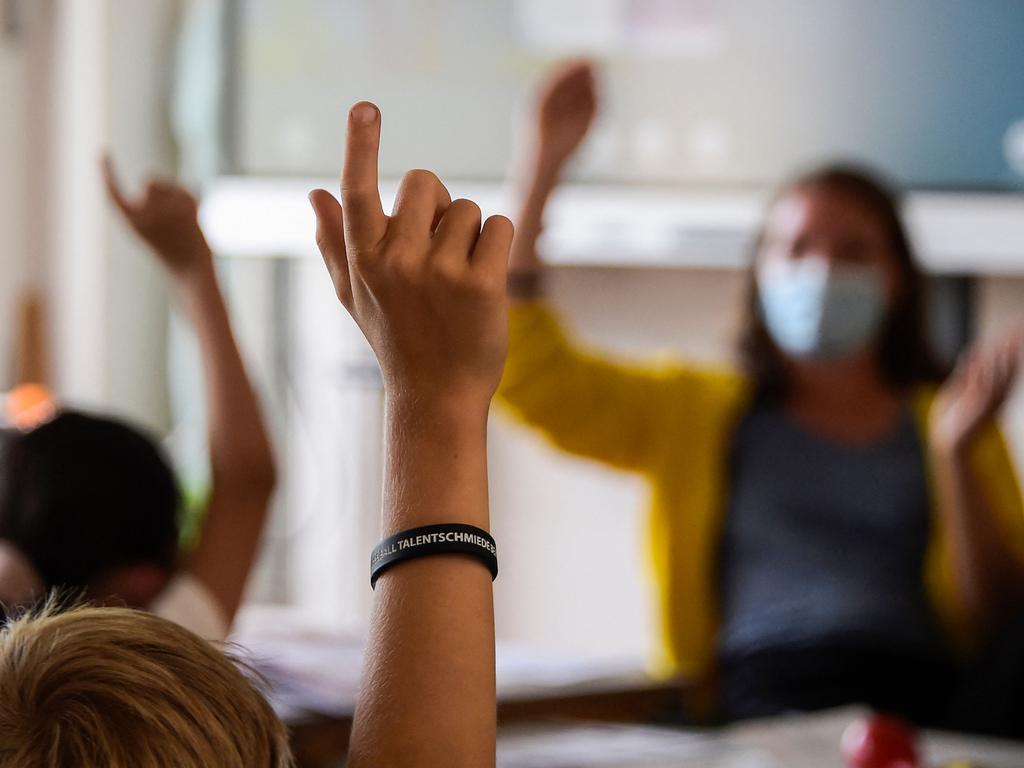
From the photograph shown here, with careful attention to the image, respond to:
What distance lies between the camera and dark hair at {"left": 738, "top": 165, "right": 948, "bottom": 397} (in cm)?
204

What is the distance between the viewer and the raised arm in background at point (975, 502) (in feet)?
5.61

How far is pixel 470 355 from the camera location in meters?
0.61

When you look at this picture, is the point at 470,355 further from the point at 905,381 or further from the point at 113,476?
the point at 905,381

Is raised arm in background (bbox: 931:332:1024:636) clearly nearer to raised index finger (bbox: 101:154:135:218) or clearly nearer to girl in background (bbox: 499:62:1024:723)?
girl in background (bbox: 499:62:1024:723)

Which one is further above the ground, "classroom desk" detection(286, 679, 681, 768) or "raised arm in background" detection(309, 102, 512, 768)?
"raised arm in background" detection(309, 102, 512, 768)

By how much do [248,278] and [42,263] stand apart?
44cm

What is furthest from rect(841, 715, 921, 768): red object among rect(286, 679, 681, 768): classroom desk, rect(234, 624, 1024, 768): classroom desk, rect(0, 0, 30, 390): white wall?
rect(0, 0, 30, 390): white wall

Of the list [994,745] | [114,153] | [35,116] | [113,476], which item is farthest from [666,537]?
[35,116]

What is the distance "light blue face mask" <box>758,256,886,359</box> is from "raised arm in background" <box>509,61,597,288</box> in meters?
0.46

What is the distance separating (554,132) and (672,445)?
523mm

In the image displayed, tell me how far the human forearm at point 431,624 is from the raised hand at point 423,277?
0.02 m

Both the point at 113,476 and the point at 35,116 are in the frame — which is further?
the point at 35,116

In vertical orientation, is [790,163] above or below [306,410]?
above

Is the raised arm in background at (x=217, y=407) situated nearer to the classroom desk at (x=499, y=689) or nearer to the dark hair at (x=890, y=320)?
the classroom desk at (x=499, y=689)
